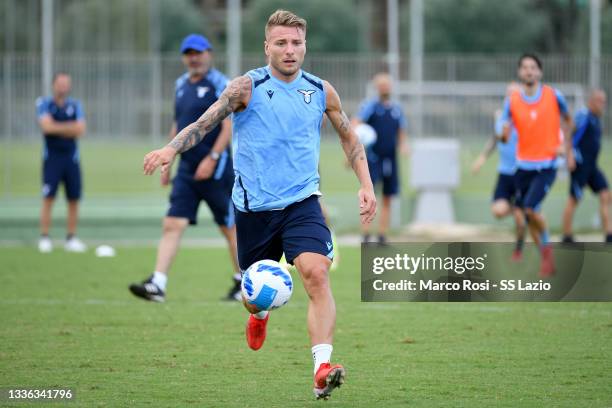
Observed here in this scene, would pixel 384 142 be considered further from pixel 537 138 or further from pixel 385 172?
pixel 537 138

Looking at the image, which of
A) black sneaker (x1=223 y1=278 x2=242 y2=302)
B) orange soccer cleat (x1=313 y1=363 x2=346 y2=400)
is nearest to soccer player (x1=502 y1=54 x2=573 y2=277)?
black sneaker (x1=223 y1=278 x2=242 y2=302)

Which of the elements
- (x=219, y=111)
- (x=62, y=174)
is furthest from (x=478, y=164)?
(x=219, y=111)

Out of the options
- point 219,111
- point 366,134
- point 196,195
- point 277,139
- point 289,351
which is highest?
point 219,111

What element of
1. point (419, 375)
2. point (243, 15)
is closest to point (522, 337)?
point (419, 375)

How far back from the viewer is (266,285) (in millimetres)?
6746

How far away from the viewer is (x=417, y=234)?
1884cm

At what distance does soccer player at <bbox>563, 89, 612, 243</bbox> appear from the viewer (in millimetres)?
16359

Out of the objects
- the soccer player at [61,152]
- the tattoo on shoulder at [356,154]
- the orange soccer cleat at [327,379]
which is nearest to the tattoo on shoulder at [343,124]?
the tattoo on shoulder at [356,154]

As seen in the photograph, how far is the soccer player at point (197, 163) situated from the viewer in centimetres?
1057

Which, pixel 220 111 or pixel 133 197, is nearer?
pixel 220 111

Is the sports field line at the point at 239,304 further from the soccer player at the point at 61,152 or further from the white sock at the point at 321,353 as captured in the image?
the soccer player at the point at 61,152

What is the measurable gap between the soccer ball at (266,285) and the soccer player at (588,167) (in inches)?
404

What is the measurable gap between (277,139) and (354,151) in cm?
58

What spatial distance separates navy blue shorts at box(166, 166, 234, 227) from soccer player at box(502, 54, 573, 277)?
364 cm
